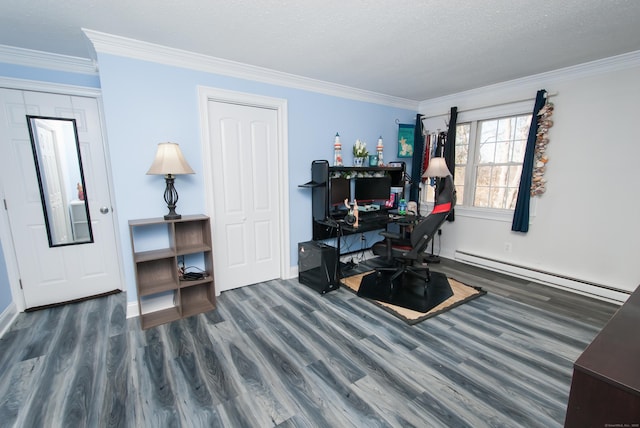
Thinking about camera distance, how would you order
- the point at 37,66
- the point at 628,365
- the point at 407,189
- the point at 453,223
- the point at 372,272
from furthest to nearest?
the point at 407,189 → the point at 453,223 → the point at 372,272 → the point at 37,66 → the point at 628,365

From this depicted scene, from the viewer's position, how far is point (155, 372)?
6.09 ft

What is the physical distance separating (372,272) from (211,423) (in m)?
2.53

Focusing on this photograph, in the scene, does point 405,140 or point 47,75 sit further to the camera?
point 405,140

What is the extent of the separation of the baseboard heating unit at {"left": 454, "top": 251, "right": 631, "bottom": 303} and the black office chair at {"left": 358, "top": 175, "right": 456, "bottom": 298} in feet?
3.32

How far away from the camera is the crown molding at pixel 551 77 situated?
2611 millimetres

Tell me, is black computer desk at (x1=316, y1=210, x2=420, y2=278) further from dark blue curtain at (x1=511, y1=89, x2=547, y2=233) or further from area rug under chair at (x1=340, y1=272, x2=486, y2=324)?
dark blue curtain at (x1=511, y1=89, x2=547, y2=233)

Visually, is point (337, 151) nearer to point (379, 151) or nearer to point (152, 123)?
point (379, 151)

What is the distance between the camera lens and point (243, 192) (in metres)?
3.07

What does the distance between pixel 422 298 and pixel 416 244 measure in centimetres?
60

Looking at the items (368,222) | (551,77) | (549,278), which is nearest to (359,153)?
(368,222)

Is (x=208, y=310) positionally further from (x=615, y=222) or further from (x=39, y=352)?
(x=615, y=222)

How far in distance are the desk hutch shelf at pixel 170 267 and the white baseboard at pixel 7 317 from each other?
1.04 metres

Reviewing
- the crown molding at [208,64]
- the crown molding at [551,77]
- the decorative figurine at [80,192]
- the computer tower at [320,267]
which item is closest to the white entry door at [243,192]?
the crown molding at [208,64]

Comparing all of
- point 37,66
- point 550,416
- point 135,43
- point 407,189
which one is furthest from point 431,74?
point 37,66
